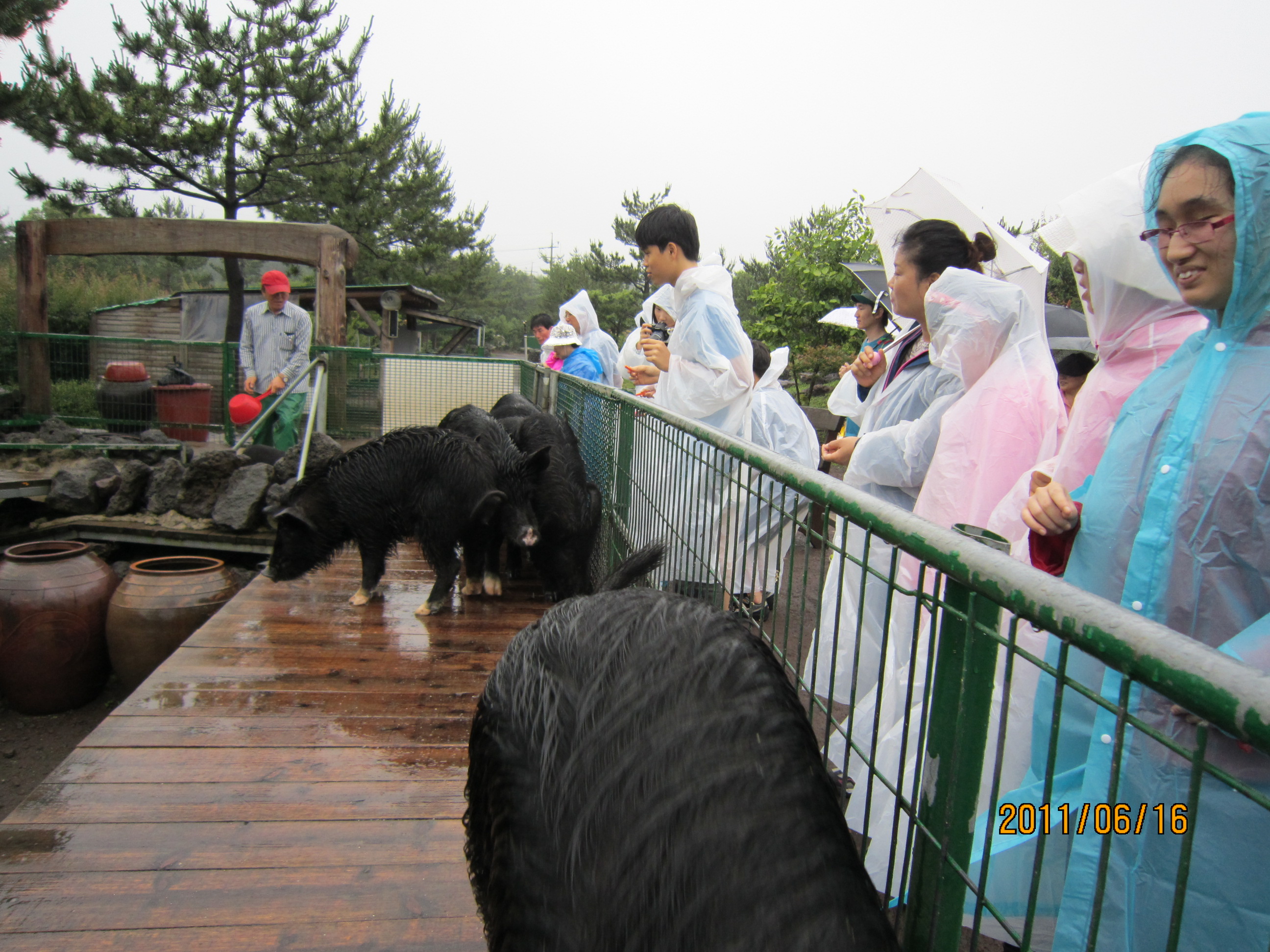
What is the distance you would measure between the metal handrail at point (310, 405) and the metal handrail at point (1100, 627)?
236 inches

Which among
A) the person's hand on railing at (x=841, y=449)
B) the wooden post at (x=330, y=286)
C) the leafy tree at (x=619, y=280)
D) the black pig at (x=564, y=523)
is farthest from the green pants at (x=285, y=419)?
the leafy tree at (x=619, y=280)

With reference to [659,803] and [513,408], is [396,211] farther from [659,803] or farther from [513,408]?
[659,803]

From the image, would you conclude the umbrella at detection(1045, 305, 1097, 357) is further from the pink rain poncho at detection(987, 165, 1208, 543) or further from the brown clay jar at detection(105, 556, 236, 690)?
the brown clay jar at detection(105, 556, 236, 690)

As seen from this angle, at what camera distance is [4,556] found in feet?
16.2

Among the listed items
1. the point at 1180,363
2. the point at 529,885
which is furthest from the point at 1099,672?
the point at 529,885

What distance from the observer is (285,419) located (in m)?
7.85

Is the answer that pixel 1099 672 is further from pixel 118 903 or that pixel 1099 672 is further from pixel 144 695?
pixel 144 695

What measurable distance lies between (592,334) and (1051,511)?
7.20 m

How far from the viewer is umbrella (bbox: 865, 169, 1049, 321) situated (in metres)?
2.95

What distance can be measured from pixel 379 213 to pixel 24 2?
31.3 ft

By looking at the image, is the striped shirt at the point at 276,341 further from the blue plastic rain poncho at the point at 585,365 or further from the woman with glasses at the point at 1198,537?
the woman with glasses at the point at 1198,537

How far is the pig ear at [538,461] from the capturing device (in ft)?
13.4

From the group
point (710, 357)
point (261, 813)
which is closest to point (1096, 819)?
point (261, 813)

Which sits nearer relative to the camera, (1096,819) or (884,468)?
(1096,819)
